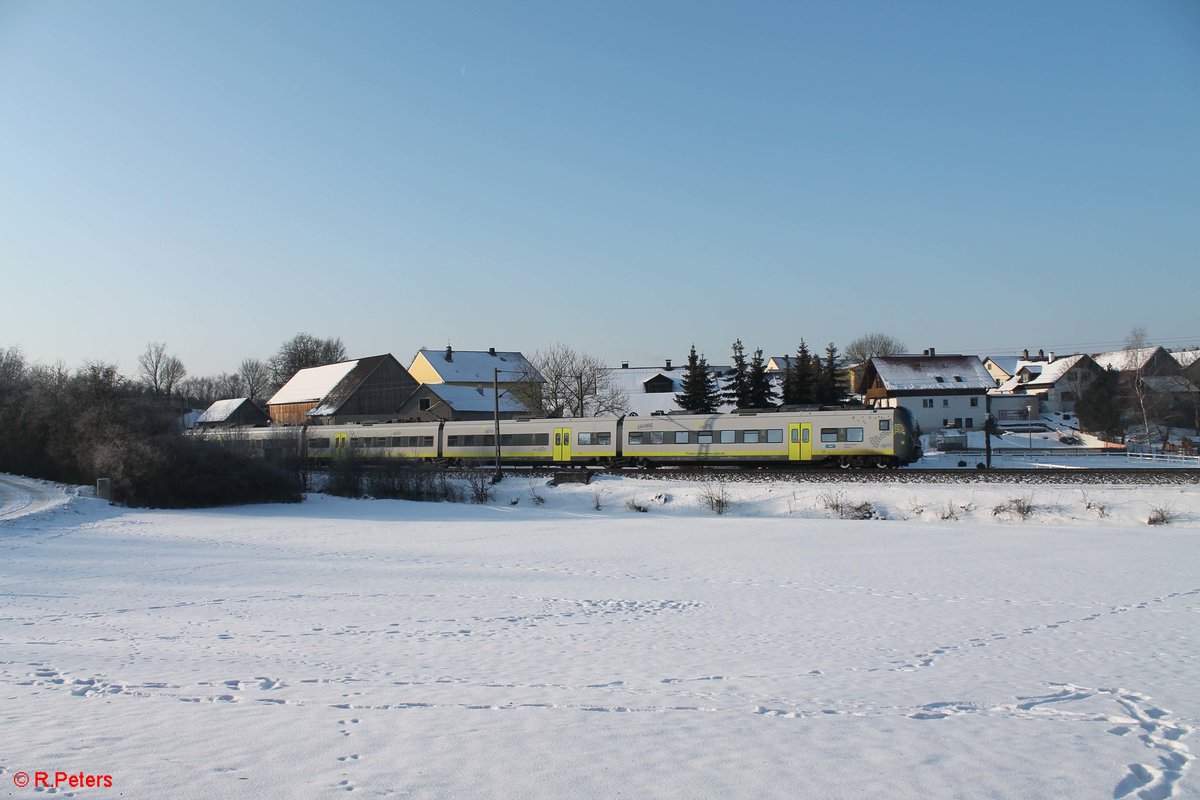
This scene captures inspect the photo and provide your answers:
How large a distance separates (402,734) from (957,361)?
233 ft

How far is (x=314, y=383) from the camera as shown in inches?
3167

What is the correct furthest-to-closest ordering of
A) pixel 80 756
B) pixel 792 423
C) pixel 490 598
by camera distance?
pixel 792 423, pixel 490 598, pixel 80 756

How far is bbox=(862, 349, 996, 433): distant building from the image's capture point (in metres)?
68.8

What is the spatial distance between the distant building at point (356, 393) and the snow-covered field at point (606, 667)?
48.8 metres

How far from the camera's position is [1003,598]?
16094 millimetres

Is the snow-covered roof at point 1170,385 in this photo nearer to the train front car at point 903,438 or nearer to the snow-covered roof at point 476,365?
the train front car at point 903,438

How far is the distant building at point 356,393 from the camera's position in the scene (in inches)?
2876

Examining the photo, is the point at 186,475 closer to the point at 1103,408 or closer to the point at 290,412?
the point at 290,412

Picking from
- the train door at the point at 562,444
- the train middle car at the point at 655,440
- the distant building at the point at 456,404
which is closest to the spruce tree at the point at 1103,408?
the train middle car at the point at 655,440

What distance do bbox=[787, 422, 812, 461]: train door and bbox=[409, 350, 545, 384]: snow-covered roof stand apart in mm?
42131

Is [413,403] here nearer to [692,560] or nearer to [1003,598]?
[692,560]

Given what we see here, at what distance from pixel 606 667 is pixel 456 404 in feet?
196

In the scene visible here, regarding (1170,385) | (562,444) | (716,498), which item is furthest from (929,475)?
(1170,385)

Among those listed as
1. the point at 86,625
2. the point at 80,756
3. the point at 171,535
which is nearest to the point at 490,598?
the point at 86,625
